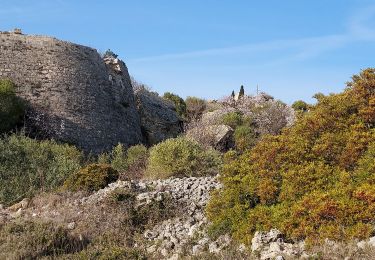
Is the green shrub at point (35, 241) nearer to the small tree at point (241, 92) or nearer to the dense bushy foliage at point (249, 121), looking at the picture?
the dense bushy foliage at point (249, 121)

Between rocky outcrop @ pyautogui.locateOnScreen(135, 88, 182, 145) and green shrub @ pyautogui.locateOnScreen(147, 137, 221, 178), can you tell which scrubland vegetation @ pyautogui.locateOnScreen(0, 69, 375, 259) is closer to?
green shrub @ pyautogui.locateOnScreen(147, 137, 221, 178)

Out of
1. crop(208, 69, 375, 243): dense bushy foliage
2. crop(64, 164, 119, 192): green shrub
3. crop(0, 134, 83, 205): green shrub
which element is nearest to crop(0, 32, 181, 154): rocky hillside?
crop(0, 134, 83, 205): green shrub

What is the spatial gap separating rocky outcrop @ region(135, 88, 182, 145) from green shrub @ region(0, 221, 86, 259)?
55.8 ft

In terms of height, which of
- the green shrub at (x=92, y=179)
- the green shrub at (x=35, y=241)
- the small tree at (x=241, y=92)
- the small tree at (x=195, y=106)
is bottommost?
the green shrub at (x=35, y=241)

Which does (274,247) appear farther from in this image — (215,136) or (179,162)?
(215,136)

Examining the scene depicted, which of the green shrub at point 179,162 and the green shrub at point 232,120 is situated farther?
the green shrub at point 232,120

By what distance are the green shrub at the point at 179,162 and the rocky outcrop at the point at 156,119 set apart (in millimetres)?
10499

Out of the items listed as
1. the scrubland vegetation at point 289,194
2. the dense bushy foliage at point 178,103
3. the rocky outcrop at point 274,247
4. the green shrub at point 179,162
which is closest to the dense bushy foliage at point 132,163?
the green shrub at point 179,162

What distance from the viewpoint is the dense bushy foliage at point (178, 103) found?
34.3 meters

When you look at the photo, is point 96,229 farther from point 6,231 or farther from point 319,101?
point 319,101

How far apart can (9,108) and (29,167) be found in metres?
5.64

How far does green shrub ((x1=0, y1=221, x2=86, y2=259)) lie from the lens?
8078 millimetres

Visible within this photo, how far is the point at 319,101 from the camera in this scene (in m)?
10.1

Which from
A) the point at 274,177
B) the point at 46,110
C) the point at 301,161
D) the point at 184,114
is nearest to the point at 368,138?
the point at 301,161
